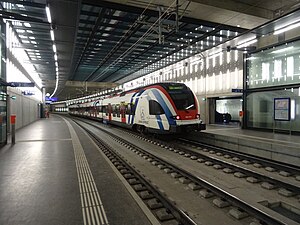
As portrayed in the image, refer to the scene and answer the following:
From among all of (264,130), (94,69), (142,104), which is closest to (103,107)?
(94,69)

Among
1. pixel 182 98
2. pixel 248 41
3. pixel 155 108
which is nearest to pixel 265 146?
pixel 182 98

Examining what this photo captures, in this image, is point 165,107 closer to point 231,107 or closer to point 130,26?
point 130,26

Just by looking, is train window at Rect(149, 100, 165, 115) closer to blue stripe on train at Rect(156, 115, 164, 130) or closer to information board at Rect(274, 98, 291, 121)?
blue stripe on train at Rect(156, 115, 164, 130)

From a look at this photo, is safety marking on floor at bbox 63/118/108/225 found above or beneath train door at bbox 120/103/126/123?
beneath

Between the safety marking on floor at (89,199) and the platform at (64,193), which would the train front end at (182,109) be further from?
the safety marking on floor at (89,199)

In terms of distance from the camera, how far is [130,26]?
1450 cm

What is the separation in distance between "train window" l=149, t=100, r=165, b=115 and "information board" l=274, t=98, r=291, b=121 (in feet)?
16.6

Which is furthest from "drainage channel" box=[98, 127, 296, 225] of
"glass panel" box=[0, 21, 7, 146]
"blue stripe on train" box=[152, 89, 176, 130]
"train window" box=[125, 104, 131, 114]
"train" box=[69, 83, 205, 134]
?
"train window" box=[125, 104, 131, 114]

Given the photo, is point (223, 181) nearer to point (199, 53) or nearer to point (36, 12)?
point (36, 12)

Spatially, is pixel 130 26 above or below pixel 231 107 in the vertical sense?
above

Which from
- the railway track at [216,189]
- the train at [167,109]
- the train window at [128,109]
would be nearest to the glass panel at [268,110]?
the train at [167,109]

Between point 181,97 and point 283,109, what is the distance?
14.4 feet

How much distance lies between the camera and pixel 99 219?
337 cm

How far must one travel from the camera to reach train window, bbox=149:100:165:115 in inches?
419
